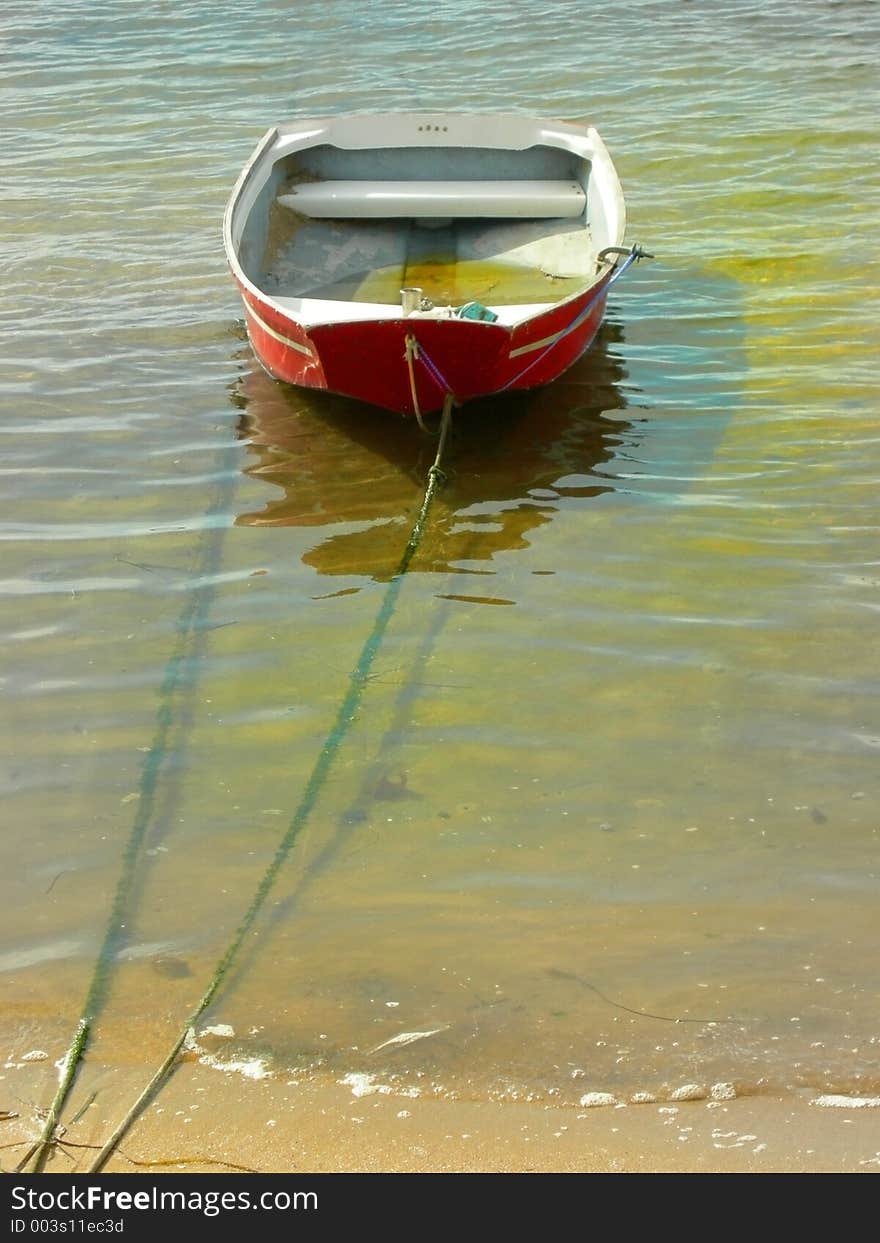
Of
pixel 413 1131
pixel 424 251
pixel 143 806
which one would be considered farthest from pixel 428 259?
pixel 413 1131

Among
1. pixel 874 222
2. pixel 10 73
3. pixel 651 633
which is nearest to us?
pixel 651 633

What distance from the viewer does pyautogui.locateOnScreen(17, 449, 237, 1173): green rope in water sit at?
3.42m

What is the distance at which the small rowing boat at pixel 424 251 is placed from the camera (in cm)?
690

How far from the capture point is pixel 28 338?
8742 millimetres

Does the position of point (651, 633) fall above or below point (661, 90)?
below

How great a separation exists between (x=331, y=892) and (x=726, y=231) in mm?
7842

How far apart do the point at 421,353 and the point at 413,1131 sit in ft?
14.0

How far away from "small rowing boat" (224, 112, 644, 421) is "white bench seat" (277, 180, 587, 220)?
1cm

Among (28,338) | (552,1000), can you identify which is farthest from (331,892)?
(28,338)

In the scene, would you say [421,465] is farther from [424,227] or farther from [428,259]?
[424,227]

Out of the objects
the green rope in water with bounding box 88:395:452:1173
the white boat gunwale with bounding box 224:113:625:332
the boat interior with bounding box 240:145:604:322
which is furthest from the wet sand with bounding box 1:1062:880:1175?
the boat interior with bounding box 240:145:604:322

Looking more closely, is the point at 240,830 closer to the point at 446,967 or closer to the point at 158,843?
the point at 158,843

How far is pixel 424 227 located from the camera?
971 centimetres

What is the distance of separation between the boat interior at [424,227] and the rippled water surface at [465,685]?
0.56 m
